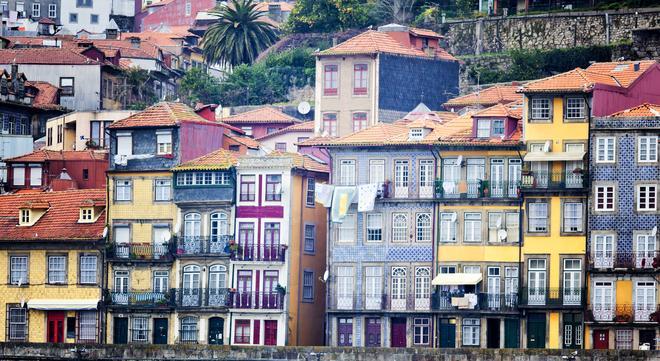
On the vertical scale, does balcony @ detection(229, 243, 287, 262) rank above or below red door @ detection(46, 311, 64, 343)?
above

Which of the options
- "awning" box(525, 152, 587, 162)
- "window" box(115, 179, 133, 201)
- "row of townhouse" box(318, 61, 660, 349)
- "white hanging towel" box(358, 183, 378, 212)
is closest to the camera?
"row of townhouse" box(318, 61, 660, 349)

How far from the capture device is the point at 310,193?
96.1m

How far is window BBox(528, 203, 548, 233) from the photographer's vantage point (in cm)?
9019

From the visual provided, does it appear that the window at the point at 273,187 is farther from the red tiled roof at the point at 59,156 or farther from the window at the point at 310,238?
the red tiled roof at the point at 59,156

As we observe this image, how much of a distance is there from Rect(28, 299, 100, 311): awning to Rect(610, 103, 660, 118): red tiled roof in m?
23.4

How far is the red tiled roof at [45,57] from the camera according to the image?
12306 cm

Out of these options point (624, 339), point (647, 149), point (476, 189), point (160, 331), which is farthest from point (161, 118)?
point (624, 339)

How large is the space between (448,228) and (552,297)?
17.9ft

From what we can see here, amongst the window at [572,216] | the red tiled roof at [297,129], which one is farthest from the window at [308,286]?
the red tiled roof at [297,129]

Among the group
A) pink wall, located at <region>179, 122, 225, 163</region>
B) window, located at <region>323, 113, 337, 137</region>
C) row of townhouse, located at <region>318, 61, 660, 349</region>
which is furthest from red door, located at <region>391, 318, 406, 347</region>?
window, located at <region>323, 113, 337, 137</region>

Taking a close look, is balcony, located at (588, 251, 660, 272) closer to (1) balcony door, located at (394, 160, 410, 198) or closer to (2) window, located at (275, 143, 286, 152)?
(1) balcony door, located at (394, 160, 410, 198)

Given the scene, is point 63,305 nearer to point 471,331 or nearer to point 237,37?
point 471,331

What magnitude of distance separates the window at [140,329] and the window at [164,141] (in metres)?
7.23

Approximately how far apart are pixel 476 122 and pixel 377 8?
3397cm
